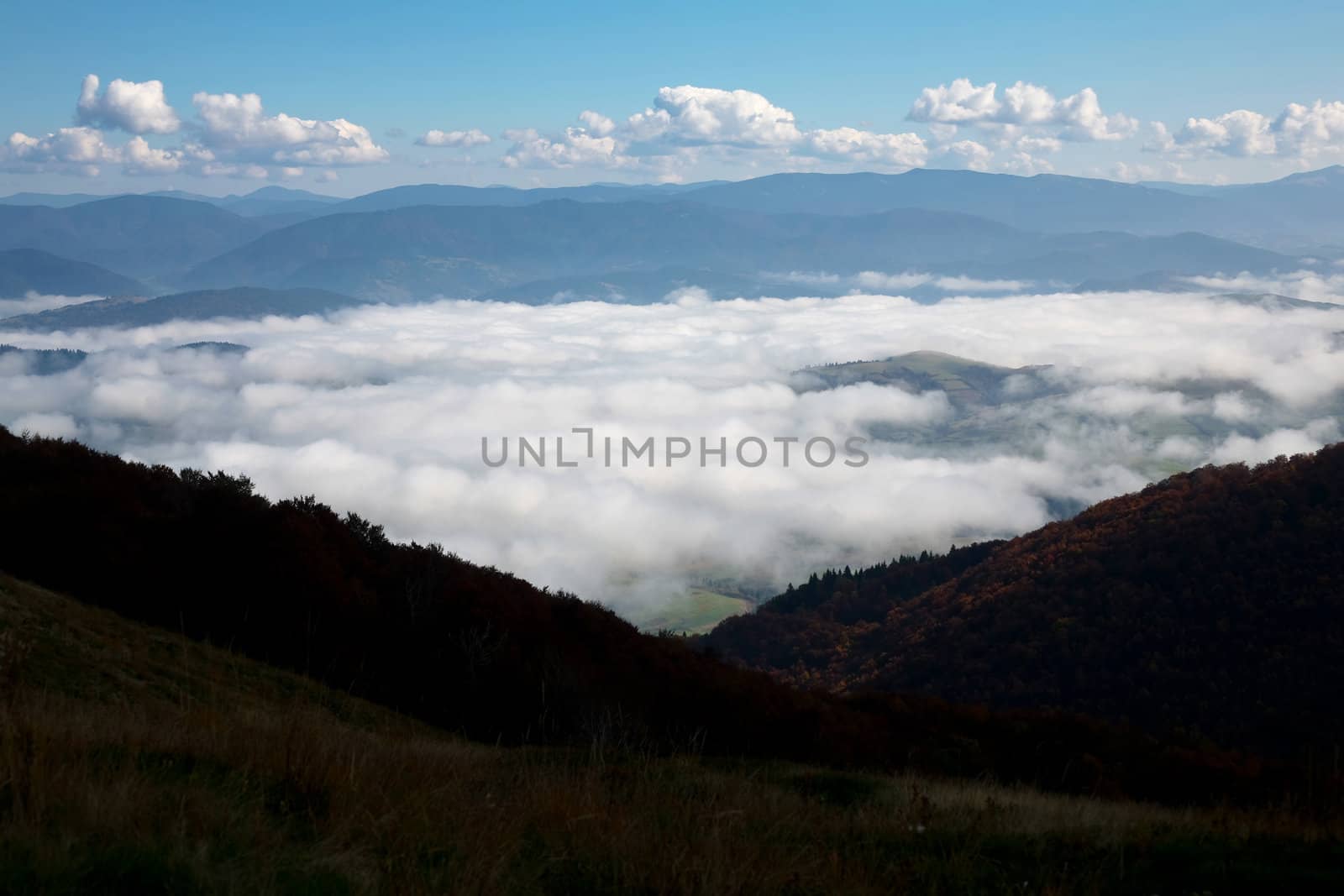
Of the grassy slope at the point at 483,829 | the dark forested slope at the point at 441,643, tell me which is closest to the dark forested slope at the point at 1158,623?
the dark forested slope at the point at 441,643

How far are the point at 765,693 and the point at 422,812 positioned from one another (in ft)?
47.7

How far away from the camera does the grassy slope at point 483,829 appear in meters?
4.26

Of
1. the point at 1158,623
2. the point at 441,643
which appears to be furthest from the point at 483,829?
the point at 1158,623

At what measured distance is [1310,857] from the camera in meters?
6.26

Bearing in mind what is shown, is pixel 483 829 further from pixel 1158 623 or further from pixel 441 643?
pixel 1158 623

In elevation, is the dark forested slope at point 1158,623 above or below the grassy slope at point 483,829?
below

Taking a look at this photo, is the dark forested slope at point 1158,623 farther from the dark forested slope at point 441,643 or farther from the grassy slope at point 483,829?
the grassy slope at point 483,829

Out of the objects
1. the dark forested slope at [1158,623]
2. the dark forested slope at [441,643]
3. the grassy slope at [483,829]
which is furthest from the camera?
the dark forested slope at [1158,623]

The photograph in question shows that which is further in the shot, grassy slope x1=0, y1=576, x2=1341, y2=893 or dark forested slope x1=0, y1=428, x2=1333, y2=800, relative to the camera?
dark forested slope x1=0, y1=428, x2=1333, y2=800

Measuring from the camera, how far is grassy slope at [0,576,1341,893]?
4262 mm

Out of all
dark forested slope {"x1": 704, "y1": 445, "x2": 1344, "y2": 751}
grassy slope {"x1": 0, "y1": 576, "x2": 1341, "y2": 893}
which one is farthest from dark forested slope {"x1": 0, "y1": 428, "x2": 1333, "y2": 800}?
dark forested slope {"x1": 704, "y1": 445, "x2": 1344, "y2": 751}

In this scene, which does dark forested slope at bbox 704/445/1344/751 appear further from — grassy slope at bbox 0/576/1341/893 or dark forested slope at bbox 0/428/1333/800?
grassy slope at bbox 0/576/1341/893

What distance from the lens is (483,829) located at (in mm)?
5129

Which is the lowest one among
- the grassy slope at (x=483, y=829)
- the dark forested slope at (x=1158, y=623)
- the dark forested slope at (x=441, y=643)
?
the dark forested slope at (x=1158, y=623)
